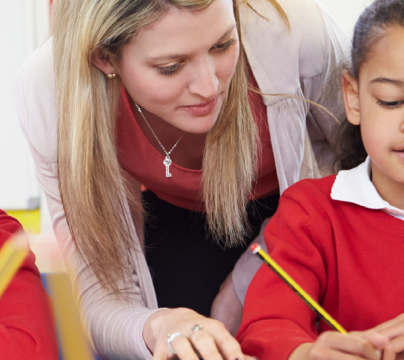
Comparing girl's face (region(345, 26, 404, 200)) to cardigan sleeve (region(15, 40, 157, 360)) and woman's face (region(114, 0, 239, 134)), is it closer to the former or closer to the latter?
woman's face (region(114, 0, 239, 134))

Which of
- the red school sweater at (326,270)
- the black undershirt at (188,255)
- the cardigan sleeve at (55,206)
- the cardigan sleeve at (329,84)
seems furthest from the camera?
the black undershirt at (188,255)

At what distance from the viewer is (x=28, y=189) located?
2496 millimetres

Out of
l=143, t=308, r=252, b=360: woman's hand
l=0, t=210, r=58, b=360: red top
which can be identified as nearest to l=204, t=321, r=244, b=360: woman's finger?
l=143, t=308, r=252, b=360: woman's hand

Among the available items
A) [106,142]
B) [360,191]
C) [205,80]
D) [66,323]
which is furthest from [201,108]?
[66,323]

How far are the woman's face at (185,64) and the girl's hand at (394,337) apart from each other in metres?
0.44

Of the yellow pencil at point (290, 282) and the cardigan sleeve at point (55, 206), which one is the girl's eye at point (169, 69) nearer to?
the cardigan sleeve at point (55, 206)

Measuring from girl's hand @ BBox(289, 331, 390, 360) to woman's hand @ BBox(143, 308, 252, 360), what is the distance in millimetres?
96

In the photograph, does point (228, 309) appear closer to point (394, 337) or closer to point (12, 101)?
point (394, 337)

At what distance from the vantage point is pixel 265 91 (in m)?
1.00

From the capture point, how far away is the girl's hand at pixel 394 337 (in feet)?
1.88

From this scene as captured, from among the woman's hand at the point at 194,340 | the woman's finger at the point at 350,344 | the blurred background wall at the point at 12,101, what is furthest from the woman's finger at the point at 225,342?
the blurred background wall at the point at 12,101

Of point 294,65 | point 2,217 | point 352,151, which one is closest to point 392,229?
point 352,151

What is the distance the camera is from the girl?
682mm

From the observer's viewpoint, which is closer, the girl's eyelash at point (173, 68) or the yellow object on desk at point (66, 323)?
the yellow object on desk at point (66, 323)
